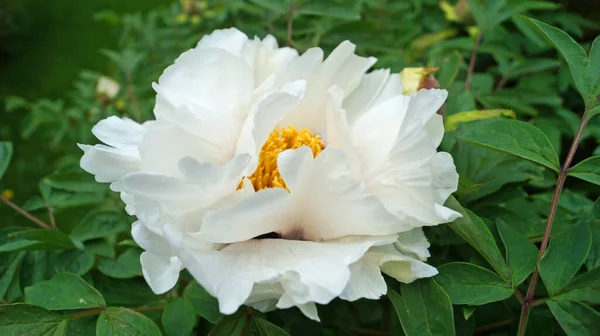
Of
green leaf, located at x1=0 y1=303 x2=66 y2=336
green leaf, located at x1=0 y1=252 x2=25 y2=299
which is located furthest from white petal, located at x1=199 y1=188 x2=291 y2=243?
green leaf, located at x1=0 y1=252 x2=25 y2=299

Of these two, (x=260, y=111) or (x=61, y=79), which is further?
(x=61, y=79)

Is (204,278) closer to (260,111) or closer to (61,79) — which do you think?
(260,111)

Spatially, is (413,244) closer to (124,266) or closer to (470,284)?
(470,284)

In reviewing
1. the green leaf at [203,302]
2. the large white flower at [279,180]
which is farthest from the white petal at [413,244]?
the green leaf at [203,302]

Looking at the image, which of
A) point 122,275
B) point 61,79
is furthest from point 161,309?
point 61,79

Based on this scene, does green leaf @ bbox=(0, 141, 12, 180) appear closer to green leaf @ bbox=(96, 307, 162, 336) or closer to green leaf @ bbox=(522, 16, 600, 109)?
green leaf @ bbox=(96, 307, 162, 336)

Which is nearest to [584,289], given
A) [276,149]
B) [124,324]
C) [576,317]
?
[576,317]

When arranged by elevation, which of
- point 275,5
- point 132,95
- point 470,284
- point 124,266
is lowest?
point 132,95
